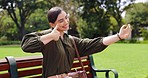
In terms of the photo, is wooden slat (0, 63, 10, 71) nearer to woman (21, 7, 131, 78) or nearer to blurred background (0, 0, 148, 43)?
woman (21, 7, 131, 78)

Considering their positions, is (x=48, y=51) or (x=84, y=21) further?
(x=84, y=21)

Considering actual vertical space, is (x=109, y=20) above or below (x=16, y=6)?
below

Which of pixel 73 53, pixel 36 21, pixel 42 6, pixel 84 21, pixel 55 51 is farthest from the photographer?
pixel 36 21

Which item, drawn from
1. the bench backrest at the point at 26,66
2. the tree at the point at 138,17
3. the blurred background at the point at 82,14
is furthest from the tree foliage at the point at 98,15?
the bench backrest at the point at 26,66

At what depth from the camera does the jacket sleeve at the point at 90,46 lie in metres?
3.08

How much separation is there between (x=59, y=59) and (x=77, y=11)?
142 feet

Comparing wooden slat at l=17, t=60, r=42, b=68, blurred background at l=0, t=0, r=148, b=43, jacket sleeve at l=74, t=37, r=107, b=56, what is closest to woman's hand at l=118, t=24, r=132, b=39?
jacket sleeve at l=74, t=37, r=107, b=56

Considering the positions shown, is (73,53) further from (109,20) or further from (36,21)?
(36,21)

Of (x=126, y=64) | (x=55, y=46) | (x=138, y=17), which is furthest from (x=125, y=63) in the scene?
(x=138, y=17)

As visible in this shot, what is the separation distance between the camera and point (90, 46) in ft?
10.3

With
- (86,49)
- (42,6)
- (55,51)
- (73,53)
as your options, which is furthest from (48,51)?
(42,6)

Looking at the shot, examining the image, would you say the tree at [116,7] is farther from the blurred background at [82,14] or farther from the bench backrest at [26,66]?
the bench backrest at [26,66]

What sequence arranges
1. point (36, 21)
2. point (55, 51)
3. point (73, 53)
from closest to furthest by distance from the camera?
point (55, 51) < point (73, 53) < point (36, 21)

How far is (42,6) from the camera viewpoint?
4247 cm
